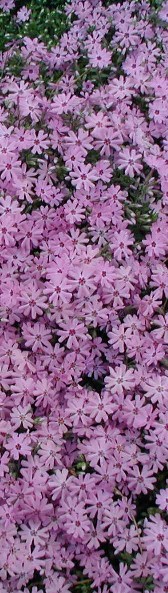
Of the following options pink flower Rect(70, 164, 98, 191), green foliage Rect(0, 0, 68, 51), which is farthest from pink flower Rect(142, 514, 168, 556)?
green foliage Rect(0, 0, 68, 51)

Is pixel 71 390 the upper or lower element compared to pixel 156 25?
lower

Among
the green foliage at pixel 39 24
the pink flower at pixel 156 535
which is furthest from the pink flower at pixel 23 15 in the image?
the pink flower at pixel 156 535

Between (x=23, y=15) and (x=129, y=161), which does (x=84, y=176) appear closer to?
(x=129, y=161)

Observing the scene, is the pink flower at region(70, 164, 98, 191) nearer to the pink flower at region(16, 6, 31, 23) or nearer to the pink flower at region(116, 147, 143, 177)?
the pink flower at region(116, 147, 143, 177)

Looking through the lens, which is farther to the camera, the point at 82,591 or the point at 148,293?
the point at 148,293

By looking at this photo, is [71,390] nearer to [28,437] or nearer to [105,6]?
[28,437]

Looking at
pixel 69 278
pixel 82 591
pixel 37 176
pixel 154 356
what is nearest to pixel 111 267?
pixel 69 278

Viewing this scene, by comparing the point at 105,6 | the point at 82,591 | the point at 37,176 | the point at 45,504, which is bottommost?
the point at 82,591

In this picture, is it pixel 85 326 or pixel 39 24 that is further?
pixel 39 24

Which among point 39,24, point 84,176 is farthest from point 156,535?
point 39,24
